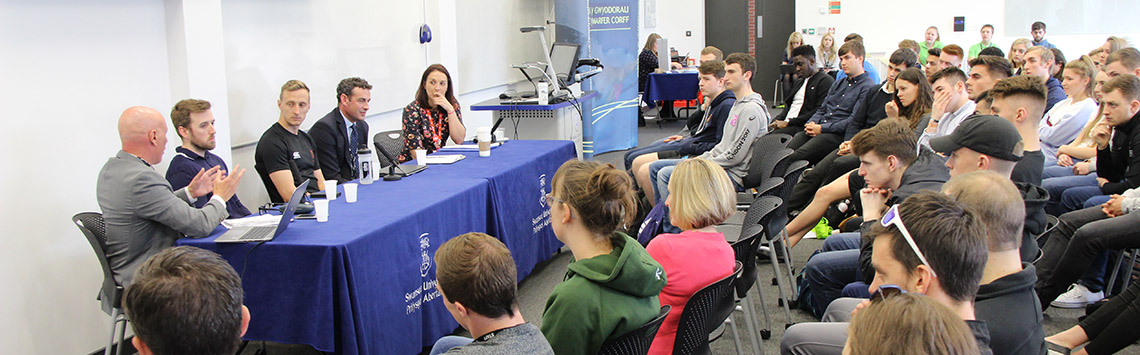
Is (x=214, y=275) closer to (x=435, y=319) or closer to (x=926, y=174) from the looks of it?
(x=435, y=319)

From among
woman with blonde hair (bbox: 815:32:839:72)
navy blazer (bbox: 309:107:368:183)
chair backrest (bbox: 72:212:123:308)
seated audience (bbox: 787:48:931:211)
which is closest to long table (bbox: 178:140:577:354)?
chair backrest (bbox: 72:212:123:308)

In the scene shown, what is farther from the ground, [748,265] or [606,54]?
[606,54]

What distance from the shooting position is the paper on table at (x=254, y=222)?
302 cm

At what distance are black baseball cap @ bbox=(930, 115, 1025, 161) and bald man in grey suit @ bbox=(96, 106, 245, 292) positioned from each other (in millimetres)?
2753

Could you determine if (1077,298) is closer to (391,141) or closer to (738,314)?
(738,314)

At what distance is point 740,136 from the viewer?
4812mm

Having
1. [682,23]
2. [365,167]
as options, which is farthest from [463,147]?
[682,23]

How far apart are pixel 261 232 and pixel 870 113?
4145 millimetres

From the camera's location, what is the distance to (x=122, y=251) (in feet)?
9.57

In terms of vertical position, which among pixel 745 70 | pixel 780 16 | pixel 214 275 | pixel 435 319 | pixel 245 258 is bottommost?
pixel 435 319

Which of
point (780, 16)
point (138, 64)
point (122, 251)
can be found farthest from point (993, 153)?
point (780, 16)

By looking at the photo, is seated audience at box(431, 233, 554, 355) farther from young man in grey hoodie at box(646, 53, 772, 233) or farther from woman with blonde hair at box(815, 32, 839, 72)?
woman with blonde hair at box(815, 32, 839, 72)

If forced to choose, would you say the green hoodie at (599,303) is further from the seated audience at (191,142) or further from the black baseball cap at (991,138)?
the seated audience at (191,142)

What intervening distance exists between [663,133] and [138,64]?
23.9 feet
